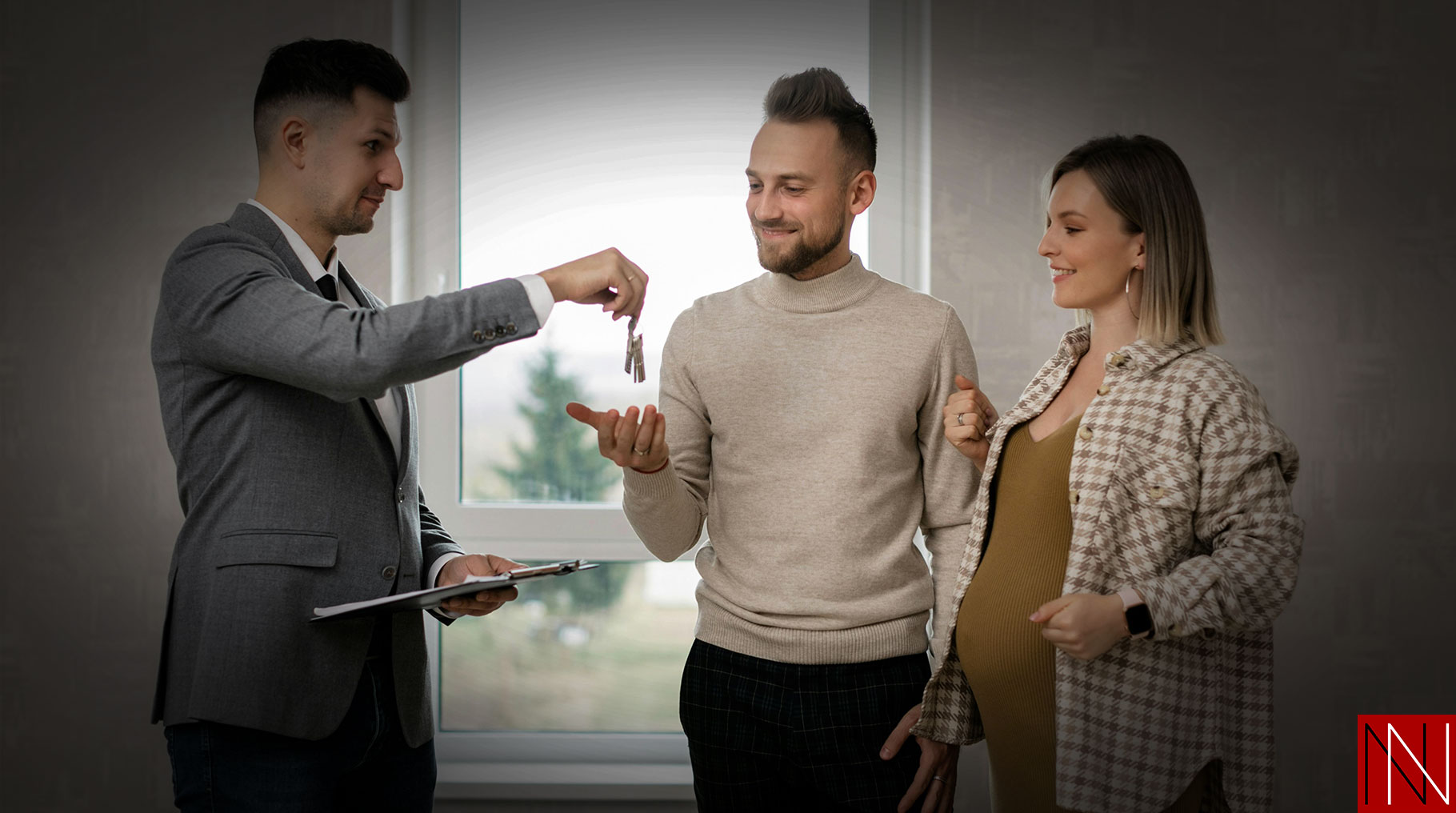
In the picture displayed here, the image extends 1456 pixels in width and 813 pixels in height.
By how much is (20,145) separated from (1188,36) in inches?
110

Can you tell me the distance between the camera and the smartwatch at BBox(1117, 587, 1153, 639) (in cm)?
123

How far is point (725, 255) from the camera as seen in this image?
2.52 meters

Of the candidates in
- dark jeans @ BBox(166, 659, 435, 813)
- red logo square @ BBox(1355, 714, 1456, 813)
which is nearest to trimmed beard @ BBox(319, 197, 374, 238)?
dark jeans @ BBox(166, 659, 435, 813)

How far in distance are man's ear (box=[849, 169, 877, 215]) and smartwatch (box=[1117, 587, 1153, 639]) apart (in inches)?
31.2

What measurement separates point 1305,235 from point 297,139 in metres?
2.17

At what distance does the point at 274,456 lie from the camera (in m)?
1.33

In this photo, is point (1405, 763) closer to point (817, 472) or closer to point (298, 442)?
point (817, 472)

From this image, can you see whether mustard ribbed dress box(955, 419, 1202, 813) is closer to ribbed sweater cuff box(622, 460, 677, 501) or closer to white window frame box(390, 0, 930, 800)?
ribbed sweater cuff box(622, 460, 677, 501)

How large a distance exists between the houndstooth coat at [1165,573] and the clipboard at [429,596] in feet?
2.28

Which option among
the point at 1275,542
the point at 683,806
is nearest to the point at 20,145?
the point at 683,806

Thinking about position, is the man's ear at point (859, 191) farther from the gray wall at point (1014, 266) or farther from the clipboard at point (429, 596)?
the clipboard at point (429, 596)

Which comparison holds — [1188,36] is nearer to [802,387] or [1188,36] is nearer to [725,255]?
[725,255]

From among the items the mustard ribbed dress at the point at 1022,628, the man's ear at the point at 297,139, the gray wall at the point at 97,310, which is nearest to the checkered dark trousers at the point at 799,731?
the mustard ribbed dress at the point at 1022,628

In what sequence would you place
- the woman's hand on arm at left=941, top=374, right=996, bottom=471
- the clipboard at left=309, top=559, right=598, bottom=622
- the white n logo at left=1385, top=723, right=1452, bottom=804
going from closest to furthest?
the clipboard at left=309, top=559, right=598, bottom=622 < the woman's hand on arm at left=941, top=374, right=996, bottom=471 < the white n logo at left=1385, top=723, right=1452, bottom=804
